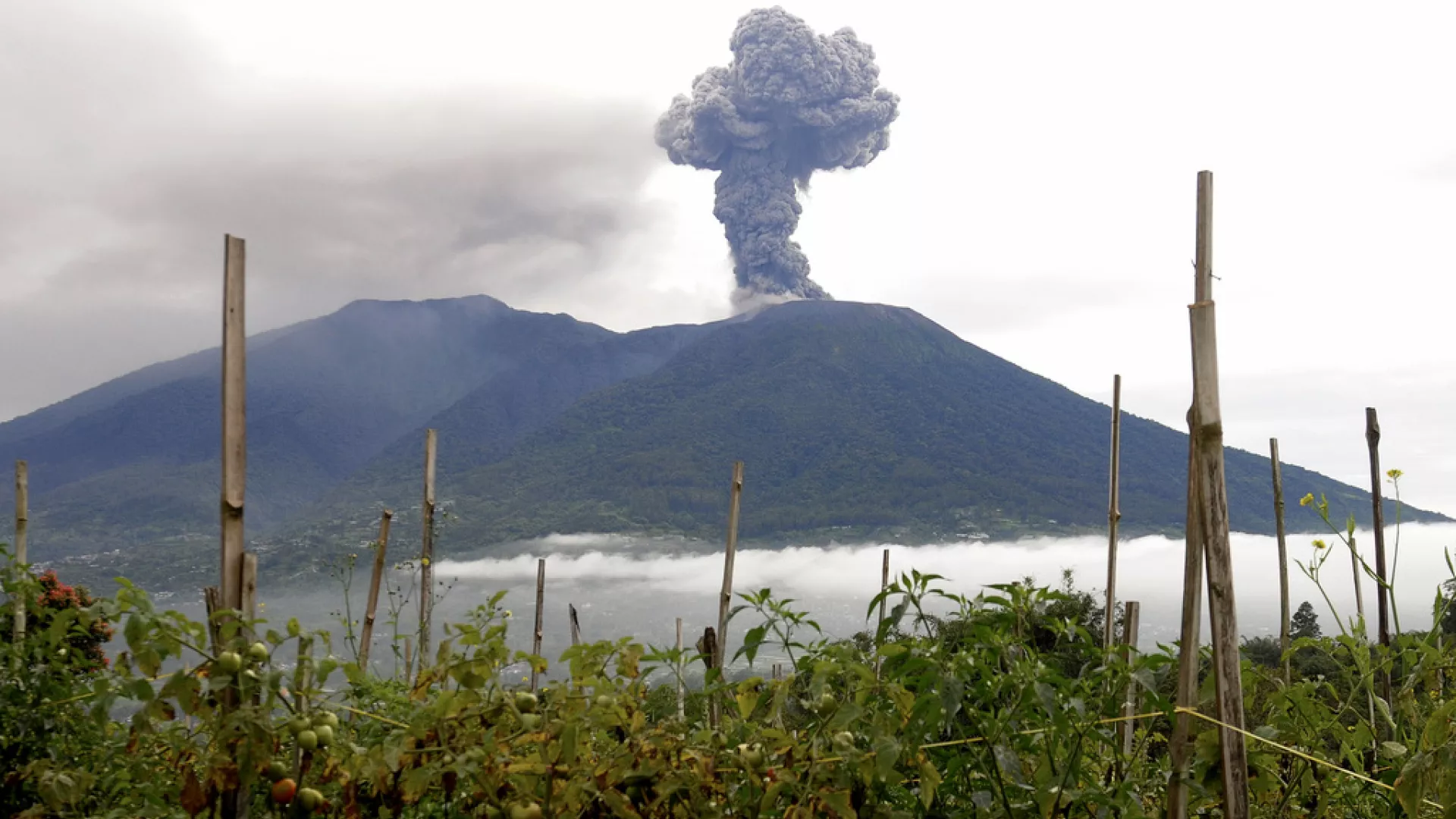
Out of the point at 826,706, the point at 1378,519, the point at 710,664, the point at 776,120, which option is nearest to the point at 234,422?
the point at 710,664

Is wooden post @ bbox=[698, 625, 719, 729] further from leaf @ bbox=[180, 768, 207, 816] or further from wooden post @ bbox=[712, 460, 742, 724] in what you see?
wooden post @ bbox=[712, 460, 742, 724]

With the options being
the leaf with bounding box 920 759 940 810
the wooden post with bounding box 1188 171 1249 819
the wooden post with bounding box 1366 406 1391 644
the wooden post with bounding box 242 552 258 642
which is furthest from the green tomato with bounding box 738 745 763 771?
the wooden post with bounding box 1366 406 1391 644

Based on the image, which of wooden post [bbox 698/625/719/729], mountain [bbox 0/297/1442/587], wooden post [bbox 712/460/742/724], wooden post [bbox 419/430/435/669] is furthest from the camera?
mountain [bbox 0/297/1442/587]

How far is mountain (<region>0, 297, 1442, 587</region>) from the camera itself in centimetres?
8481

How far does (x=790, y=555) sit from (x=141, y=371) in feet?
359

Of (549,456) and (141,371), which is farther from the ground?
(141,371)

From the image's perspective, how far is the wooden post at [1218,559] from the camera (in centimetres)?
165

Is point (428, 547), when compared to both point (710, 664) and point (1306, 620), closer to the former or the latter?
point (710, 664)

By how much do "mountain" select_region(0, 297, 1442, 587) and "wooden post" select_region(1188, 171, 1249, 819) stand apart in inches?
2583

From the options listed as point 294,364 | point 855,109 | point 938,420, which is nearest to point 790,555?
point 938,420

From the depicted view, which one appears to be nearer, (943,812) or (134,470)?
(943,812)

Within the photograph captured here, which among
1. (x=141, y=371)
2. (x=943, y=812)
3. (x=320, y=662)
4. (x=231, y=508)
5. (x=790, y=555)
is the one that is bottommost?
(x=790, y=555)

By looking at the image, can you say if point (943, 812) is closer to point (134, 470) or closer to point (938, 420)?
point (938, 420)

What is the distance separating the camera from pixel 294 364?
143m
